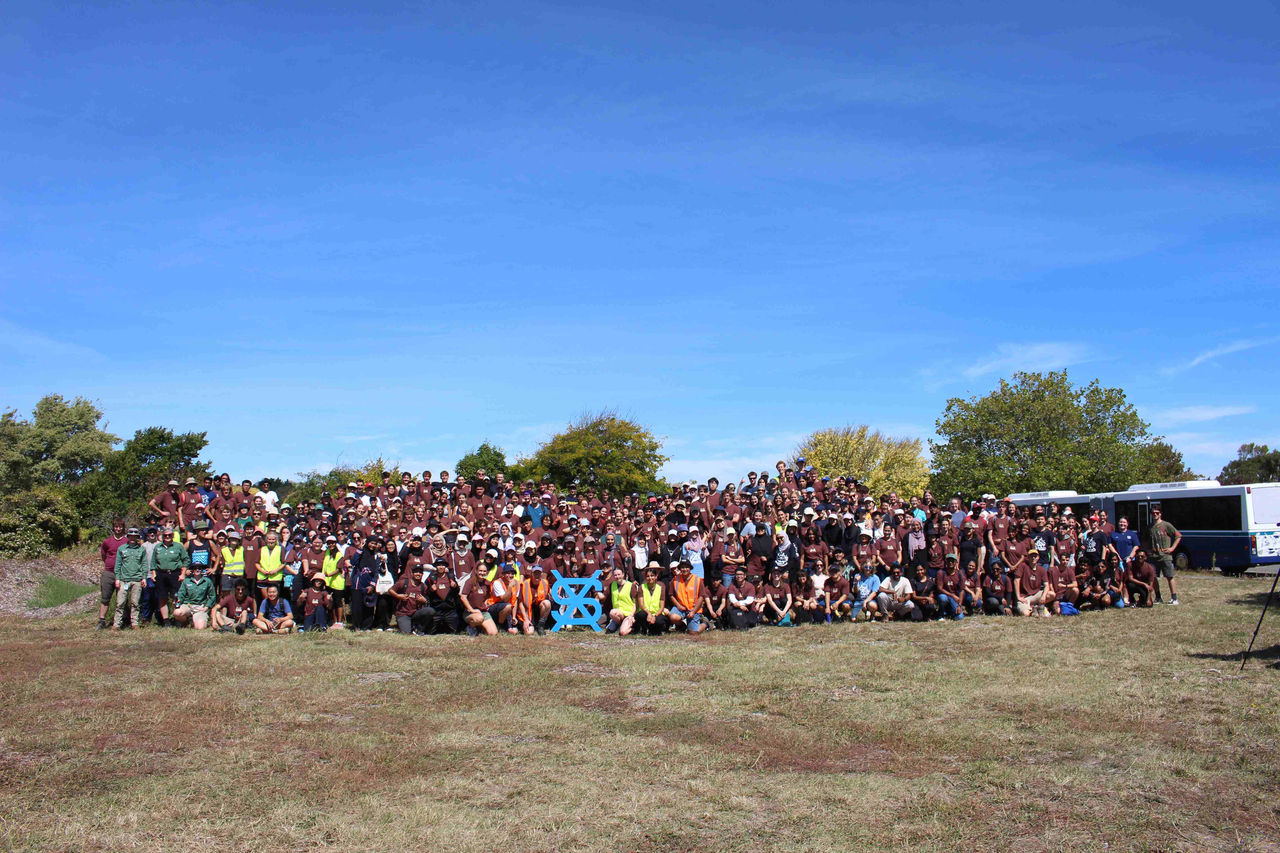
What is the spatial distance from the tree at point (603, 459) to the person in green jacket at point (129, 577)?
36253 mm

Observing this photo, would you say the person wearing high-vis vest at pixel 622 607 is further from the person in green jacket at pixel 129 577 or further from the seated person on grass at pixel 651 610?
the person in green jacket at pixel 129 577

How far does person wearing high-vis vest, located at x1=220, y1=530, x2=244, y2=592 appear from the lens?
16.3m

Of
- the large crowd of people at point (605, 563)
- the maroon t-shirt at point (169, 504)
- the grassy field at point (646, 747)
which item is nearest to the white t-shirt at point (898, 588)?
the large crowd of people at point (605, 563)

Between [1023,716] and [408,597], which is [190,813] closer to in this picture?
[1023,716]

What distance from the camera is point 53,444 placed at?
5578cm

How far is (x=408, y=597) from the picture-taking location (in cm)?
1576

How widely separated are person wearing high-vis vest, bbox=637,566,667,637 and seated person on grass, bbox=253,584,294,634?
5810 millimetres

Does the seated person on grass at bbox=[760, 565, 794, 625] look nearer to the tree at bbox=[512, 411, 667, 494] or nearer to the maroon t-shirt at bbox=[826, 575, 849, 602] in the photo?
the maroon t-shirt at bbox=[826, 575, 849, 602]

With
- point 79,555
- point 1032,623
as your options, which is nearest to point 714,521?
point 1032,623

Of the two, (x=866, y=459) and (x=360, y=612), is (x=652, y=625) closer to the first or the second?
(x=360, y=612)

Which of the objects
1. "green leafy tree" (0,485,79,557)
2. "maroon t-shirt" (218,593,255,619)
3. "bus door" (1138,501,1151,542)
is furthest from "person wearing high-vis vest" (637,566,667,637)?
"green leafy tree" (0,485,79,557)

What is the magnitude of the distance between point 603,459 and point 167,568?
37.3 metres

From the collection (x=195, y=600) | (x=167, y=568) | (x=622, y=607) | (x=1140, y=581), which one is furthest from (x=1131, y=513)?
(x=167, y=568)

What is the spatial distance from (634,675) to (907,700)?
132 inches
